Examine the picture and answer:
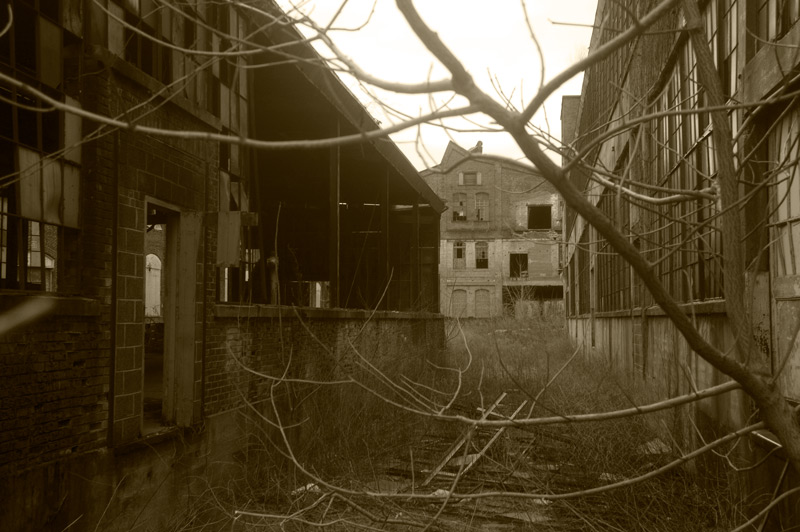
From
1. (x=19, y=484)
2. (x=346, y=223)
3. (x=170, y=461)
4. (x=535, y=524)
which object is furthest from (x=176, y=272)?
(x=346, y=223)

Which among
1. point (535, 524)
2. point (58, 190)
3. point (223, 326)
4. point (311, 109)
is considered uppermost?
point (311, 109)

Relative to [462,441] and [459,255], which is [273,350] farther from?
[459,255]

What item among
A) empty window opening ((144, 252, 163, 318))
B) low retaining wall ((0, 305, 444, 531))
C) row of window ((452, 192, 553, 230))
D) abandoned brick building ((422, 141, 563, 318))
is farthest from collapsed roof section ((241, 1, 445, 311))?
row of window ((452, 192, 553, 230))

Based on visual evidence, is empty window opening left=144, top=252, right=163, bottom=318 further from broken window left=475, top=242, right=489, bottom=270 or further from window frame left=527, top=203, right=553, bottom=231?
window frame left=527, top=203, right=553, bottom=231

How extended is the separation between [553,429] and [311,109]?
21.5ft

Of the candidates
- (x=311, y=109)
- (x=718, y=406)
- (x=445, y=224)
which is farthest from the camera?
A: (x=445, y=224)

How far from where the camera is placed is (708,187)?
5.14 m

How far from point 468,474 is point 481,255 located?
3852cm

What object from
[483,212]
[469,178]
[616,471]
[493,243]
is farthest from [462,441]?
[469,178]

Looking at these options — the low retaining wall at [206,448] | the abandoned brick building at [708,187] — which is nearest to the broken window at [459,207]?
the abandoned brick building at [708,187]

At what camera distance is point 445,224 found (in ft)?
152

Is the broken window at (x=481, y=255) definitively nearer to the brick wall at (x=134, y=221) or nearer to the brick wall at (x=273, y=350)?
the brick wall at (x=273, y=350)

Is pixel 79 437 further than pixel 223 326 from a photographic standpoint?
No

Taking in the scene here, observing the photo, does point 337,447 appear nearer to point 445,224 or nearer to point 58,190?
point 58,190
